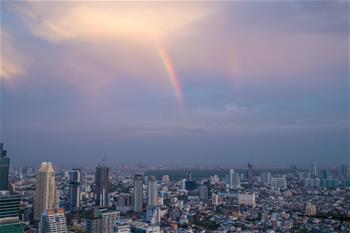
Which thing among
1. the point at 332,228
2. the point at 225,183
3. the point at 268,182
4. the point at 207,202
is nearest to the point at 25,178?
the point at 207,202

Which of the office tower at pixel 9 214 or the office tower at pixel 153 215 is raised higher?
the office tower at pixel 9 214

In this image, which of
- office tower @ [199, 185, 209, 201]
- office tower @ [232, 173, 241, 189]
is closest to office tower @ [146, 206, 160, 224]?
office tower @ [199, 185, 209, 201]

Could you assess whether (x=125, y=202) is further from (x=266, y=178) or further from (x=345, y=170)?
(x=345, y=170)

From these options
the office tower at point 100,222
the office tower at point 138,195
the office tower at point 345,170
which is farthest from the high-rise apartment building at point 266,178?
the office tower at point 100,222

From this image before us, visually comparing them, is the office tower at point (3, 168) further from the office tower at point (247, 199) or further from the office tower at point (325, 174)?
the office tower at point (325, 174)

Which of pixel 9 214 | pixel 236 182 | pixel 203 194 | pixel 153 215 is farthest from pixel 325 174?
pixel 9 214

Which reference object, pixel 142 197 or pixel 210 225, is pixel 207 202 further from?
pixel 210 225

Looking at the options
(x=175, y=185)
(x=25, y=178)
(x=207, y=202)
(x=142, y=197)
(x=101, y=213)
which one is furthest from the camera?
(x=175, y=185)
